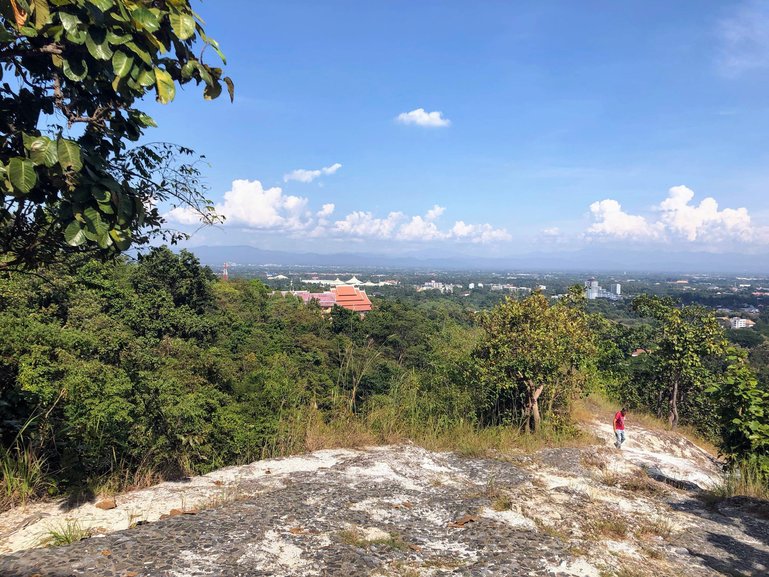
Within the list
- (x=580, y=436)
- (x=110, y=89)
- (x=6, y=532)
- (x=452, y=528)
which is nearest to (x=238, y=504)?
(x=6, y=532)

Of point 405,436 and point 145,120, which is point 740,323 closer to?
point 405,436

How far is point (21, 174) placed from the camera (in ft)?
5.31

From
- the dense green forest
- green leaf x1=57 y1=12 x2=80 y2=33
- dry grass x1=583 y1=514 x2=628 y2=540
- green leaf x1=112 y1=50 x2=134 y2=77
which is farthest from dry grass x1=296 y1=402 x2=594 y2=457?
green leaf x1=57 y1=12 x2=80 y2=33

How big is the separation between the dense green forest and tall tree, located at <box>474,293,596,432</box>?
0.09 feet

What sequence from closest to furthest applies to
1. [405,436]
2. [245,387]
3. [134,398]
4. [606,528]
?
[606,528], [134,398], [405,436], [245,387]

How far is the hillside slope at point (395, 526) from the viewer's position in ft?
8.76

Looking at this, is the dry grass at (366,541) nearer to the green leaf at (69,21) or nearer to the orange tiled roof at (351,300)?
the green leaf at (69,21)

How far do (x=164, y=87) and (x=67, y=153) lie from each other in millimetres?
437

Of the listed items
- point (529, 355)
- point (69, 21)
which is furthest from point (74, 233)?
point (529, 355)

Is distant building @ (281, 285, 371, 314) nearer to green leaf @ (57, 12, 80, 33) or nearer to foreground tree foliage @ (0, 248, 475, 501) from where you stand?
foreground tree foliage @ (0, 248, 475, 501)

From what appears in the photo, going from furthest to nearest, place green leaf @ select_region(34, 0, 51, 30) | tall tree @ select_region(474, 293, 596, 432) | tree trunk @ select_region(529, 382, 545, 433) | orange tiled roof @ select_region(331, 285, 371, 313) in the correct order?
1. orange tiled roof @ select_region(331, 285, 371, 313)
2. tall tree @ select_region(474, 293, 596, 432)
3. tree trunk @ select_region(529, 382, 545, 433)
4. green leaf @ select_region(34, 0, 51, 30)

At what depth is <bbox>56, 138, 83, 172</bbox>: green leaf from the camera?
1633mm

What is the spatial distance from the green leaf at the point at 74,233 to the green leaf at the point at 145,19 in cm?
79

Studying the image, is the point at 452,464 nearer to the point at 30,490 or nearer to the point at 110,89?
the point at 30,490
